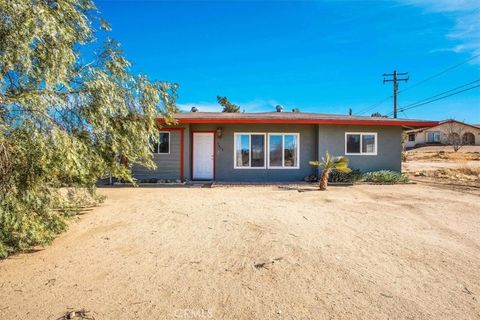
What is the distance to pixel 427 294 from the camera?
130 inches

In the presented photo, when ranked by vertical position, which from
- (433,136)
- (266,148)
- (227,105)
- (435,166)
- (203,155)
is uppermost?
(227,105)

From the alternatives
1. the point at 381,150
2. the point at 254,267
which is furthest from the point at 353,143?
the point at 254,267

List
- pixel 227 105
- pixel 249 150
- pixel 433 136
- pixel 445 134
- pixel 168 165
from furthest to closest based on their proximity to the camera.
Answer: pixel 433 136 < pixel 445 134 < pixel 227 105 < pixel 249 150 < pixel 168 165

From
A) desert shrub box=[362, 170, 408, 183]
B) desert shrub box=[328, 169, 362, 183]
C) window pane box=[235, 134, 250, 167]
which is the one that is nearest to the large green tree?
window pane box=[235, 134, 250, 167]

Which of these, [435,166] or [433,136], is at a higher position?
[433,136]

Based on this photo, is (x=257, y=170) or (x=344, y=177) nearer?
(x=344, y=177)

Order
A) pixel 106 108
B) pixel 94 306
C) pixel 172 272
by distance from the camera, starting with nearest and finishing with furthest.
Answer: pixel 94 306 < pixel 172 272 < pixel 106 108

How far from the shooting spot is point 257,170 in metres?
13.2

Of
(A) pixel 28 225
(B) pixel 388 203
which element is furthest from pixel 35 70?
(B) pixel 388 203

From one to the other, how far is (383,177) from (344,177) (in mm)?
1665

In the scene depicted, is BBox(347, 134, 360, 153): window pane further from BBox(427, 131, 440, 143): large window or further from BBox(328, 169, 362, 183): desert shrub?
BBox(427, 131, 440, 143): large window

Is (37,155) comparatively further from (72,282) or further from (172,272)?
(172,272)

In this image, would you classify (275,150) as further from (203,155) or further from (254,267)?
(254,267)

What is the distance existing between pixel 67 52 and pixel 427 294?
233 inches
